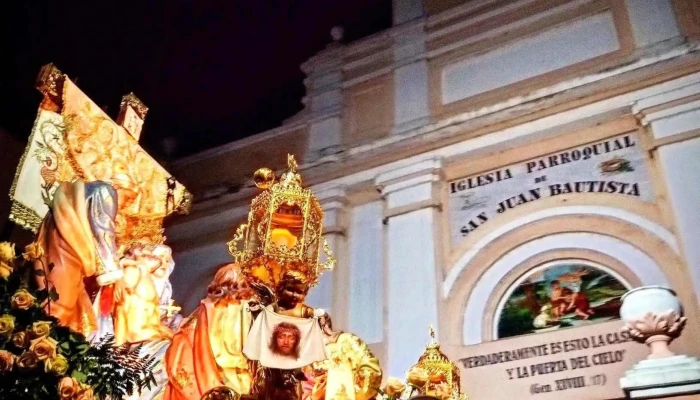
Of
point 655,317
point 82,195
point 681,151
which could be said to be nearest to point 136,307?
point 82,195

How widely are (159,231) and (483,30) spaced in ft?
12.6

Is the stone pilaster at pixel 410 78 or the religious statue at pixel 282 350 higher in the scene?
the stone pilaster at pixel 410 78

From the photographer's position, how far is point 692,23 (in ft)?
20.6

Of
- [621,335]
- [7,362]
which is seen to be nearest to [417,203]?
[621,335]

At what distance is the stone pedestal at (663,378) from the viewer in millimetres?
4199

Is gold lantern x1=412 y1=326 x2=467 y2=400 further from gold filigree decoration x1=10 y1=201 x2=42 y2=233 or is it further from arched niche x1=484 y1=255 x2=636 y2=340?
gold filigree decoration x1=10 y1=201 x2=42 y2=233

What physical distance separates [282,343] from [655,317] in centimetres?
241

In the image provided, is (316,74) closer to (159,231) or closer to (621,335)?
(159,231)

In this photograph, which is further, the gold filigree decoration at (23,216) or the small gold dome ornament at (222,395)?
the gold filigree decoration at (23,216)

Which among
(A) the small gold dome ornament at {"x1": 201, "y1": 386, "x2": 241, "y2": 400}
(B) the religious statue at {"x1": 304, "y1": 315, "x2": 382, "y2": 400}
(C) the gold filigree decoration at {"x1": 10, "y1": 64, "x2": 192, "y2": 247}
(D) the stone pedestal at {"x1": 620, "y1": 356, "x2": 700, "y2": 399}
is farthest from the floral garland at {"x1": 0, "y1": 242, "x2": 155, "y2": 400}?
(D) the stone pedestal at {"x1": 620, "y1": 356, "x2": 700, "y2": 399}

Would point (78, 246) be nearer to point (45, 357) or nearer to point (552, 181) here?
point (45, 357)

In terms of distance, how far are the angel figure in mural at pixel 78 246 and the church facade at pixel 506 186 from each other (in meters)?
2.49

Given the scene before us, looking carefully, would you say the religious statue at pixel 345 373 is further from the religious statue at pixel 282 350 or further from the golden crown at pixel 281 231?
the golden crown at pixel 281 231

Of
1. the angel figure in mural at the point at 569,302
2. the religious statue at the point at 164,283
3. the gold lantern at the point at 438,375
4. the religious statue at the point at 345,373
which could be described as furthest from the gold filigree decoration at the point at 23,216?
the angel figure in mural at the point at 569,302
